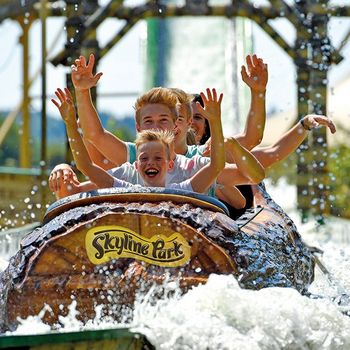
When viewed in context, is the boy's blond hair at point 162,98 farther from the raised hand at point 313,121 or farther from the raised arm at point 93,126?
the raised hand at point 313,121

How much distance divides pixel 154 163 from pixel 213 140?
204 mm

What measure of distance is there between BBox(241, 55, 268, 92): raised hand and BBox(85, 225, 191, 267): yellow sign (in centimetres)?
101

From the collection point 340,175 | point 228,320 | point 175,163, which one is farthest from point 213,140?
point 340,175

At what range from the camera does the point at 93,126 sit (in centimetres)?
473

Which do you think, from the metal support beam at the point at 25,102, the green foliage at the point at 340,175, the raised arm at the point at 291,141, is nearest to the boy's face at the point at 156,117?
the raised arm at the point at 291,141

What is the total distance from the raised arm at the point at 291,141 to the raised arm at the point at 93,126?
590mm

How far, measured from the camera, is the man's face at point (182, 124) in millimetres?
4613

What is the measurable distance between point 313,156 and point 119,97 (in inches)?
143

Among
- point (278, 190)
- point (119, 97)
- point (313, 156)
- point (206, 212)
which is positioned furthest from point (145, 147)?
point (278, 190)

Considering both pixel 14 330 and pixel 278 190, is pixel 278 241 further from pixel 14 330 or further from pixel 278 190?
pixel 278 190

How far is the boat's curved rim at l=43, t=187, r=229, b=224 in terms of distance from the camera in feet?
12.4

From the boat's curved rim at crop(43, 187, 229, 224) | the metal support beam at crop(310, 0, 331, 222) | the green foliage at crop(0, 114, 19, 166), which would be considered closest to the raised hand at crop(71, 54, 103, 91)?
the boat's curved rim at crop(43, 187, 229, 224)

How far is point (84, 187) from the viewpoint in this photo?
455cm

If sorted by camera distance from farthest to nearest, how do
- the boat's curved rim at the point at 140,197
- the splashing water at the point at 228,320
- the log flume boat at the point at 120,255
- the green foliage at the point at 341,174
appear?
the green foliage at the point at 341,174 < the boat's curved rim at the point at 140,197 < the log flume boat at the point at 120,255 < the splashing water at the point at 228,320
